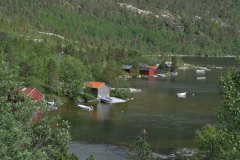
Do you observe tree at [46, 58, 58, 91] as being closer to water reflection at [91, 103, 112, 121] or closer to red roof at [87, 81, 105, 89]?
red roof at [87, 81, 105, 89]

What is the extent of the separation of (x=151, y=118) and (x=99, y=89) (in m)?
17.2

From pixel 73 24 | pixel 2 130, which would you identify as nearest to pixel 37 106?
pixel 2 130

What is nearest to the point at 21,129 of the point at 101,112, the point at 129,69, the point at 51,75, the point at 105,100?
the point at 101,112

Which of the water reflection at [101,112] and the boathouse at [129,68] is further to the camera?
the boathouse at [129,68]

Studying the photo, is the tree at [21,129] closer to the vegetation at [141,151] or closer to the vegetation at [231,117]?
the vegetation at [231,117]

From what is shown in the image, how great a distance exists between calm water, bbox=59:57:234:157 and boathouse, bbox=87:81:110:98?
4.38 m

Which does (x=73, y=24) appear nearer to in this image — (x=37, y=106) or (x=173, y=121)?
(x=173, y=121)

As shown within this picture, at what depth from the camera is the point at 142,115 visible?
58.8 meters

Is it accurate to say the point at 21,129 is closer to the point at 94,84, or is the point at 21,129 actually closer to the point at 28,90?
the point at 28,90

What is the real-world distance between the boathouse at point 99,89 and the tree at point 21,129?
5684 cm

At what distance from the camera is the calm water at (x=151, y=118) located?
46719 mm

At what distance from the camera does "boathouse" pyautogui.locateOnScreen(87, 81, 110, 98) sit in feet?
237

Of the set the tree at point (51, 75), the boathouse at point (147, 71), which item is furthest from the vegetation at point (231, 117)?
the boathouse at point (147, 71)

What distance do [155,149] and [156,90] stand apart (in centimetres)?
4150
